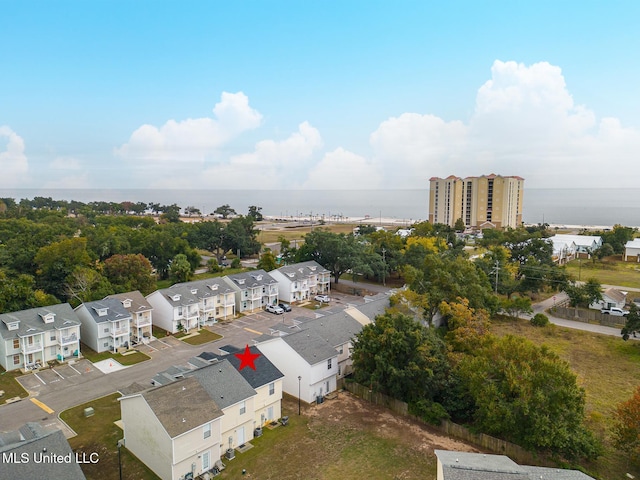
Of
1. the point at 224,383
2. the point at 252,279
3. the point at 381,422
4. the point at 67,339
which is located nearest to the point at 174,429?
the point at 224,383

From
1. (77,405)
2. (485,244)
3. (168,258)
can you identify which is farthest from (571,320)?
(168,258)

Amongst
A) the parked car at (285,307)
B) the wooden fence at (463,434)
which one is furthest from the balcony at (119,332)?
the wooden fence at (463,434)

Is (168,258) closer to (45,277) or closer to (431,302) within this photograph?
(45,277)

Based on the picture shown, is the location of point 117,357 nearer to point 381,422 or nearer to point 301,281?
point 381,422

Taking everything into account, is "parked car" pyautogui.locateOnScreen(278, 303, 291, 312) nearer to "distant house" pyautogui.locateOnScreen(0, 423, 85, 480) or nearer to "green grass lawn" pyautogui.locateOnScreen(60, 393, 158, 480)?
"green grass lawn" pyautogui.locateOnScreen(60, 393, 158, 480)

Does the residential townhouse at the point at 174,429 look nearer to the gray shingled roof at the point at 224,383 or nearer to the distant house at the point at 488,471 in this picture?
the gray shingled roof at the point at 224,383

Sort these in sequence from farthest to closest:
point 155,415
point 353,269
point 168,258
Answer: point 168,258 < point 353,269 < point 155,415
